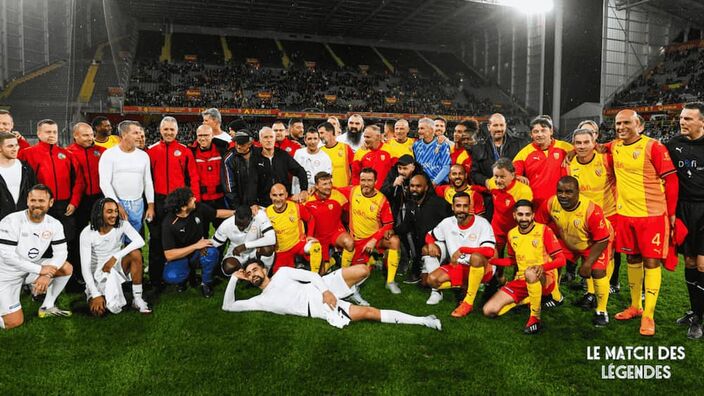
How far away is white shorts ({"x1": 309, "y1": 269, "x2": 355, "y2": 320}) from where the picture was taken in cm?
403

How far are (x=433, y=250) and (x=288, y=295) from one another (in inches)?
61.6

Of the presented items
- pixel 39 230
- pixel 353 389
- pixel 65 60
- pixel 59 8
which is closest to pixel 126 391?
pixel 353 389

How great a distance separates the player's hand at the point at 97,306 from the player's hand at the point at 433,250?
3.22 metres

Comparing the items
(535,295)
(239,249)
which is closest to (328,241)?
(239,249)

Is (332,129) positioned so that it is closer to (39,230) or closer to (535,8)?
(39,230)

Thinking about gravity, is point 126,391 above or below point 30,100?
below

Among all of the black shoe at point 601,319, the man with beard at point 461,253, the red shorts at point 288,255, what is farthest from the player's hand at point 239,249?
the black shoe at point 601,319

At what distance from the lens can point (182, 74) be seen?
29422mm

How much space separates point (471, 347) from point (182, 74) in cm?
2984

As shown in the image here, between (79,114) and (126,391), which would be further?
(79,114)

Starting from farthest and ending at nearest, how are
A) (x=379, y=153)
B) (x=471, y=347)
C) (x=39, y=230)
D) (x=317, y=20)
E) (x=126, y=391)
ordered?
(x=317, y=20) < (x=379, y=153) < (x=39, y=230) < (x=471, y=347) < (x=126, y=391)

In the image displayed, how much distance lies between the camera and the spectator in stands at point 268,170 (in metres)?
5.55

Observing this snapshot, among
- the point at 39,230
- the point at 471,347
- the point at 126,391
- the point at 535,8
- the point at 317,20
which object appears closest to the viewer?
the point at 126,391

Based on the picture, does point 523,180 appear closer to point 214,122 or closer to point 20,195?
point 214,122
